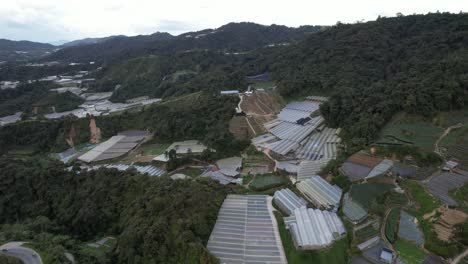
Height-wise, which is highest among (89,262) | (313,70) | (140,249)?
(313,70)

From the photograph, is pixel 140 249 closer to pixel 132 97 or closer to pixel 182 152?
pixel 182 152

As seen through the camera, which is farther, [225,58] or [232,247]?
[225,58]

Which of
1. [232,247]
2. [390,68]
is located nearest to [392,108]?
[390,68]

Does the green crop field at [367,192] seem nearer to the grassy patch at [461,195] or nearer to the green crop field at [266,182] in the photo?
the grassy patch at [461,195]

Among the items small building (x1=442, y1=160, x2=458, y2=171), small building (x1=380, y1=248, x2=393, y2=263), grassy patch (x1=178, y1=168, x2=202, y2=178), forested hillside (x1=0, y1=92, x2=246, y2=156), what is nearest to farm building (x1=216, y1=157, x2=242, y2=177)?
grassy patch (x1=178, y1=168, x2=202, y2=178)

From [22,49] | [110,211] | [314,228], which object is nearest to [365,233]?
[314,228]

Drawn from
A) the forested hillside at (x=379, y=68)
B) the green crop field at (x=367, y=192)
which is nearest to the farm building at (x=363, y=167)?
the green crop field at (x=367, y=192)

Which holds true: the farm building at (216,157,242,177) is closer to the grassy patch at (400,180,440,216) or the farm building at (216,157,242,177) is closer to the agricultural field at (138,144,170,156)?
the agricultural field at (138,144,170,156)
